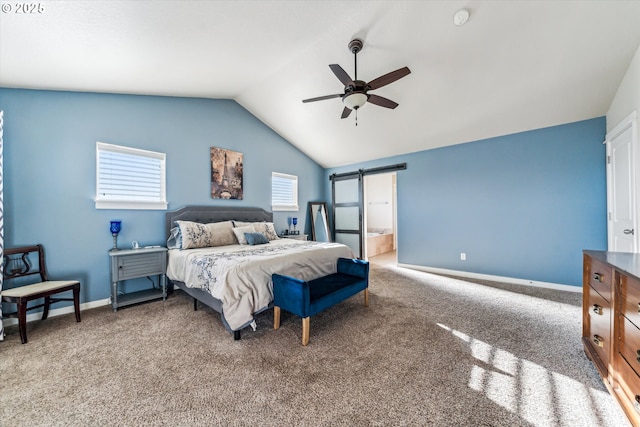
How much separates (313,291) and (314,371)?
79cm

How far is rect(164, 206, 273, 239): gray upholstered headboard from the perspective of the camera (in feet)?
12.2

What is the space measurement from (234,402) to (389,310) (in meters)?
1.98

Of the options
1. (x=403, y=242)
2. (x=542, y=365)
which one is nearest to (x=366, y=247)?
(x=403, y=242)

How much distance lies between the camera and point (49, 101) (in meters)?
2.80

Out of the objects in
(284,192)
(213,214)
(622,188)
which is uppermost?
(284,192)

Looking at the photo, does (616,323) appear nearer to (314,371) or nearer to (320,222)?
(314,371)

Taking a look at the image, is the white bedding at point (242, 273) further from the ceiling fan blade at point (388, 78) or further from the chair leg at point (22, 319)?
the ceiling fan blade at point (388, 78)

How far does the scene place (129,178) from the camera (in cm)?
337

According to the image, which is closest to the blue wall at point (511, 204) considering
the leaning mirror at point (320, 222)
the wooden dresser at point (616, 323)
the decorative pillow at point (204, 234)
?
the leaning mirror at point (320, 222)

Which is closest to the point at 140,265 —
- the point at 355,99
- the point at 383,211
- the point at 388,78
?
the point at 355,99

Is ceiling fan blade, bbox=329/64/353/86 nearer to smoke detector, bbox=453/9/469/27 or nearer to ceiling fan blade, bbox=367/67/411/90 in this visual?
ceiling fan blade, bbox=367/67/411/90

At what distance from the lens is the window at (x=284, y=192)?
5332 millimetres

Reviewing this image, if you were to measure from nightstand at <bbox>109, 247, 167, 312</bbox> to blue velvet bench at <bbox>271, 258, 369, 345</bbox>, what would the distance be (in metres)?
1.86

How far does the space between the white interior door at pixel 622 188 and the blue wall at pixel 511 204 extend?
8.5 inches
